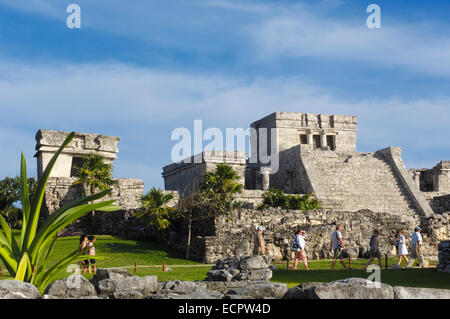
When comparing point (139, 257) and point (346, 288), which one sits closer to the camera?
point (346, 288)

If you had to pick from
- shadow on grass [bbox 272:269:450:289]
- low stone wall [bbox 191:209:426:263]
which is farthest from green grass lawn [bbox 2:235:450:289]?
low stone wall [bbox 191:209:426:263]

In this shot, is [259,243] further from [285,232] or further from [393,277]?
[393,277]

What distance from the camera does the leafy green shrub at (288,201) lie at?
29733mm

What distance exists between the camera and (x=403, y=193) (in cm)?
3697

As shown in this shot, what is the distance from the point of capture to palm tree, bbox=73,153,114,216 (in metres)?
29.4

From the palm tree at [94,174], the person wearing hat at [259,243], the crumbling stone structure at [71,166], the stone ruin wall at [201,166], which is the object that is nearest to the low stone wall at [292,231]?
the person wearing hat at [259,243]

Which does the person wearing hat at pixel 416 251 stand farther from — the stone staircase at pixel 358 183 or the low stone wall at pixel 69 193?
the low stone wall at pixel 69 193

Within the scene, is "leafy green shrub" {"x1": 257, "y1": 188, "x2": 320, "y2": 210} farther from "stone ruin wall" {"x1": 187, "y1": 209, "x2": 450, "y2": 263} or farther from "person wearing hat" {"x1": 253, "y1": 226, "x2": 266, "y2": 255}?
"person wearing hat" {"x1": 253, "y1": 226, "x2": 266, "y2": 255}

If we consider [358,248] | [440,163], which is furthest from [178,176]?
[358,248]

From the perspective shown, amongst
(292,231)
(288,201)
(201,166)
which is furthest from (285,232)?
(201,166)

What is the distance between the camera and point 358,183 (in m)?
37.3
